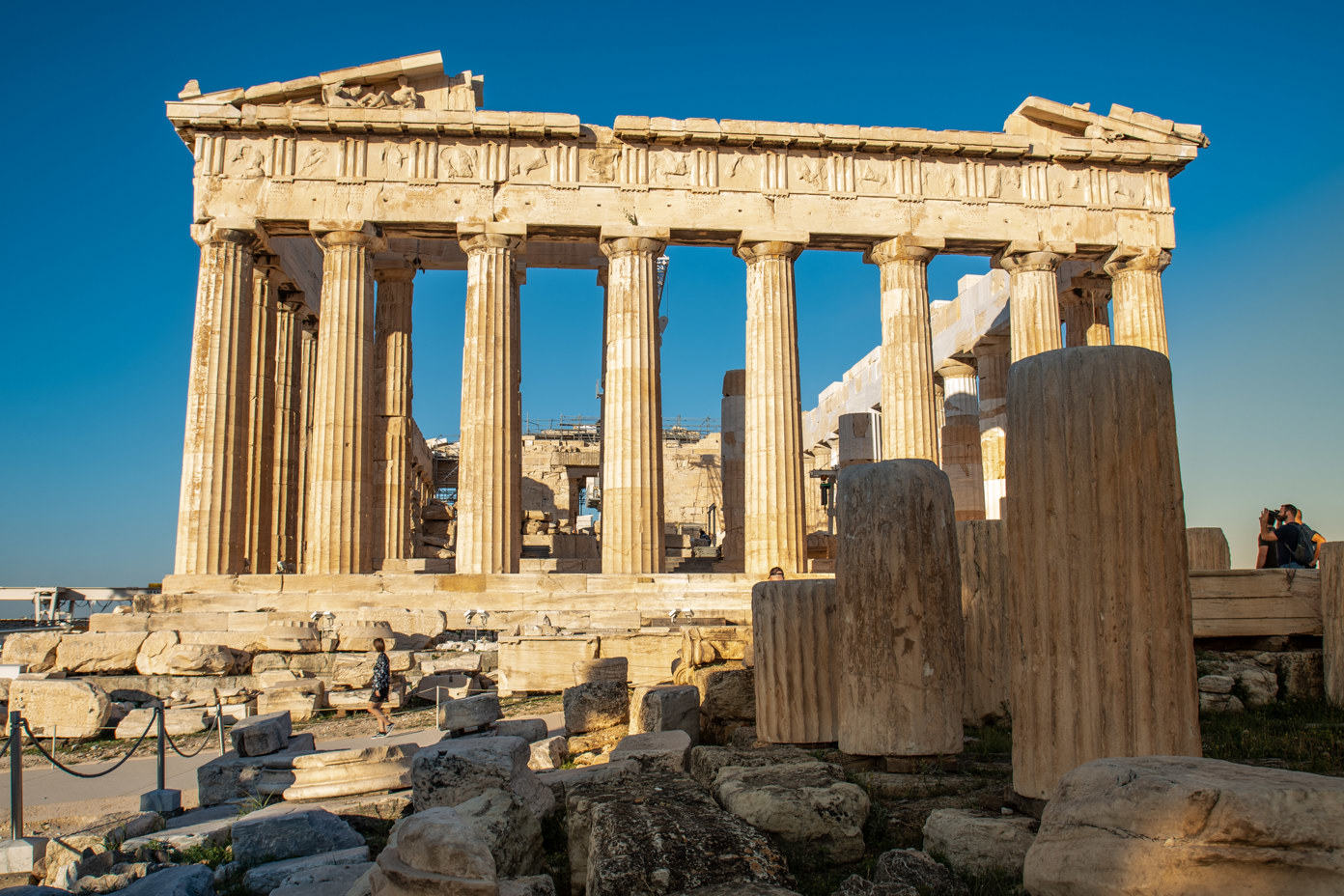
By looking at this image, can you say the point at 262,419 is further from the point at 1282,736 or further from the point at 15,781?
the point at 1282,736

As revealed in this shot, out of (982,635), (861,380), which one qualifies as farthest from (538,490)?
(982,635)

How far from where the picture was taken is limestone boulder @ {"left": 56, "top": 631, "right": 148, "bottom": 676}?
15414 mm

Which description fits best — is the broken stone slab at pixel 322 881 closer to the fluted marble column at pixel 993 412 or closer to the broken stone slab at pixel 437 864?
the broken stone slab at pixel 437 864

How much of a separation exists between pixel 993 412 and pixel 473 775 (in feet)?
71.1

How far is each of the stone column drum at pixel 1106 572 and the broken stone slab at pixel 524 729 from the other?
6.47m

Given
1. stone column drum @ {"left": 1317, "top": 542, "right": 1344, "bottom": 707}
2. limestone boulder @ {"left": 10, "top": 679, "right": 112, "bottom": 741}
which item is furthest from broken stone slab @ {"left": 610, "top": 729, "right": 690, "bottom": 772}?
limestone boulder @ {"left": 10, "top": 679, "right": 112, "bottom": 741}

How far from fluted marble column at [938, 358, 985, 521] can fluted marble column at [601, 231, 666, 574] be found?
947cm

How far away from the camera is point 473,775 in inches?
268

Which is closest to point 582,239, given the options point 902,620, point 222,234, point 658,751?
point 222,234

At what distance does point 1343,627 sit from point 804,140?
15370 millimetres

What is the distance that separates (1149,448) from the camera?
210 inches

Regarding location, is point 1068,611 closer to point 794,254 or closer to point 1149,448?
point 1149,448

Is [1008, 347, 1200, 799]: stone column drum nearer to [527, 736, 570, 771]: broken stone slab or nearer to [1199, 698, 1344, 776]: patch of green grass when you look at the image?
[1199, 698, 1344, 776]: patch of green grass

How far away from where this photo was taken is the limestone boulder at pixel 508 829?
5.78m
